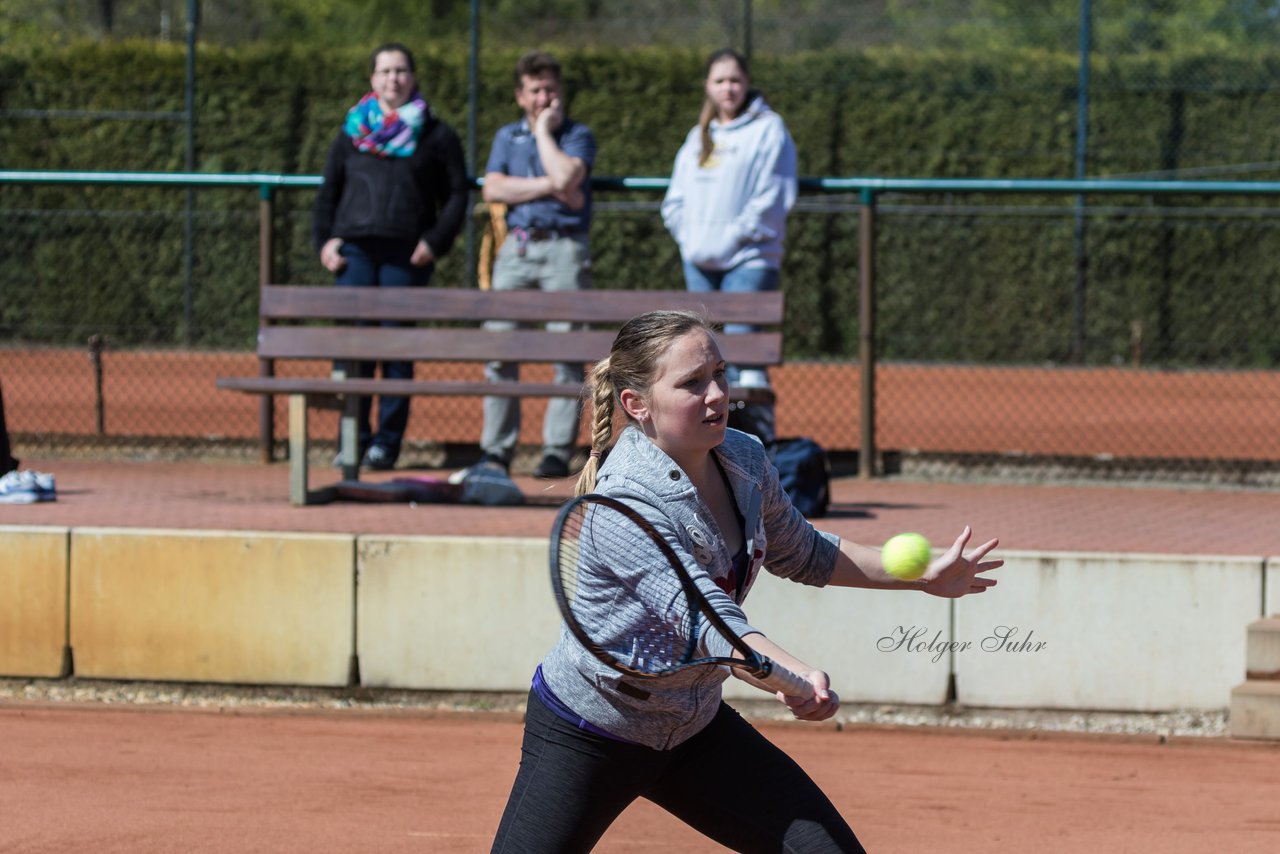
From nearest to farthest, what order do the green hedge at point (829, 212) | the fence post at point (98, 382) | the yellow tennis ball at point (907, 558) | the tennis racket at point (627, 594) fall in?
the tennis racket at point (627, 594) → the yellow tennis ball at point (907, 558) → the fence post at point (98, 382) → the green hedge at point (829, 212)

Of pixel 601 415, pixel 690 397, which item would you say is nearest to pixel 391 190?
pixel 601 415

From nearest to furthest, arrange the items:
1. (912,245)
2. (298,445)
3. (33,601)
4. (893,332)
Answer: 1. (33,601)
2. (298,445)
3. (893,332)
4. (912,245)

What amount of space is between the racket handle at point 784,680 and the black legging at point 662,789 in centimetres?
41

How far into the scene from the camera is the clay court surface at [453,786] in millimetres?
4719

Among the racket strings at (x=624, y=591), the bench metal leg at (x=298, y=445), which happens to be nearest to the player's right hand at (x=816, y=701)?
the racket strings at (x=624, y=591)

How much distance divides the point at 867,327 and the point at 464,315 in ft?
6.99

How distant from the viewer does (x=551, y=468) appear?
26.5 feet

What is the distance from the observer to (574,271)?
26.3 ft

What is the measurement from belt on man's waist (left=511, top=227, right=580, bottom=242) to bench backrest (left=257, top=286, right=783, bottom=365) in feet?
1.58

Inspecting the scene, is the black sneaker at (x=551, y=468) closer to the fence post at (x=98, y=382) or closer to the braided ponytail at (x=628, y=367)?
the fence post at (x=98, y=382)

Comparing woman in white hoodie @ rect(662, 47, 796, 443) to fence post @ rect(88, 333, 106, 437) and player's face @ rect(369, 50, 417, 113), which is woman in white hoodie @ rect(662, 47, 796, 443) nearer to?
player's face @ rect(369, 50, 417, 113)

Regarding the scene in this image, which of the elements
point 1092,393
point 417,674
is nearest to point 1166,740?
point 417,674

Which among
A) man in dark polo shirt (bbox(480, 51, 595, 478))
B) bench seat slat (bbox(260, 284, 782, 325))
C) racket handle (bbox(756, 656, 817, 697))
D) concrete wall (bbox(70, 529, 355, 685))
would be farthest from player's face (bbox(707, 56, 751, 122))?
racket handle (bbox(756, 656, 817, 697))

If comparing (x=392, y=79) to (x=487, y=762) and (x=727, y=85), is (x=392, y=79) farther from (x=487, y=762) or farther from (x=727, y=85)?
(x=487, y=762)
